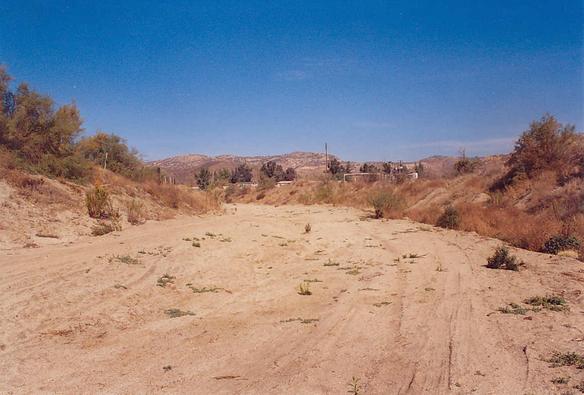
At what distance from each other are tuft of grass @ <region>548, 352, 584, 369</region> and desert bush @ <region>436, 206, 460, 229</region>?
14846 mm

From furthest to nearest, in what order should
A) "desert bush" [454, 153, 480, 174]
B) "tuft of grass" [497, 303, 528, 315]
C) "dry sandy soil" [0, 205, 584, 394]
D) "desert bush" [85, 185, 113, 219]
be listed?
"desert bush" [454, 153, 480, 174] → "desert bush" [85, 185, 113, 219] → "tuft of grass" [497, 303, 528, 315] → "dry sandy soil" [0, 205, 584, 394]

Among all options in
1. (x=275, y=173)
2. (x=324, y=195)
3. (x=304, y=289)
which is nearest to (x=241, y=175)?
(x=275, y=173)

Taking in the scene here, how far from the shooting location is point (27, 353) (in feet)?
19.2

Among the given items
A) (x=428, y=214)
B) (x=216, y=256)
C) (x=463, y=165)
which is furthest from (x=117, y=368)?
(x=463, y=165)

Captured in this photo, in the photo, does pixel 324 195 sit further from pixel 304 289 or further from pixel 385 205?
pixel 304 289

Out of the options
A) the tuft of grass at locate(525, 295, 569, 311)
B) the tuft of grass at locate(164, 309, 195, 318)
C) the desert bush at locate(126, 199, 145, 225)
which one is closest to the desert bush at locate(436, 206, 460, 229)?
the tuft of grass at locate(525, 295, 569, 311)

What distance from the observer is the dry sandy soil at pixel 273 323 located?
5234mm

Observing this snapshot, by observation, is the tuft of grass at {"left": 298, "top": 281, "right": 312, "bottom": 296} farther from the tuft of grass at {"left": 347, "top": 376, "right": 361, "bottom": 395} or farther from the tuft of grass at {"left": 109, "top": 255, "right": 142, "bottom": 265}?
the tuft of grass at {"left": 347, "top": 376, "right": 361, "bottom": 395}

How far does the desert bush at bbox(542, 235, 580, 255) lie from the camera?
1317cm

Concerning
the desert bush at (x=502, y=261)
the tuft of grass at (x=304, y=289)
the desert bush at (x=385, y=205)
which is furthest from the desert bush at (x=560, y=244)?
the desert bush at (x=385, y=205)

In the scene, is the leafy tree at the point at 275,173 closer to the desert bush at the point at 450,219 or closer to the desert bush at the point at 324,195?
the desert bush at the point at 324,195

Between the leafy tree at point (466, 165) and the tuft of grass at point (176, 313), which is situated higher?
the leafy tree at point (466, 165)

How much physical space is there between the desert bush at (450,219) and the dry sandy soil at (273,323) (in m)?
6.85

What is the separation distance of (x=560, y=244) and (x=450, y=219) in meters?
7.24
